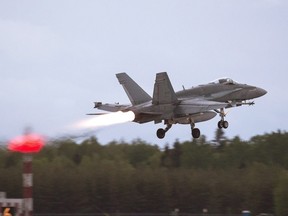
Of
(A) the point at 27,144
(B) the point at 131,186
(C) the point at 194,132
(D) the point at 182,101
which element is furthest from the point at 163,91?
(B) the point at 131,186

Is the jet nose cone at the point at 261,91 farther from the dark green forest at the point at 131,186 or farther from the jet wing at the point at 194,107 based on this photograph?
the dark green forest at the point at 131,186

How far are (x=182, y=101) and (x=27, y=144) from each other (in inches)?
411

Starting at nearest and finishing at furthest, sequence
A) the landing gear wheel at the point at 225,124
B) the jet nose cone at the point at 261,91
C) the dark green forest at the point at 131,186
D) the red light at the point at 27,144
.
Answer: the red light at the point at 27,144, the landing gear wheel at the point at 225,124, the jet nose cone at the point at 261,91, the dark green forest at the point at 131,186

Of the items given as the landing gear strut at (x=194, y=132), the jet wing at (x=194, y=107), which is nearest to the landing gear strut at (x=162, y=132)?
the landing gear strut at (x=194, y=132)

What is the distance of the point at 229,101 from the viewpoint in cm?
5762

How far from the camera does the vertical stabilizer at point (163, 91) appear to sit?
168 ft

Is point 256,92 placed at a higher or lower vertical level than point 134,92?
higher

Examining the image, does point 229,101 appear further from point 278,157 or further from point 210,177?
point 278,157

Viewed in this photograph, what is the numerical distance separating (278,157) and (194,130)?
77142 millimetres

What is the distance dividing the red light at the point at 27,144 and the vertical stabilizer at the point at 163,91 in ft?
24.6

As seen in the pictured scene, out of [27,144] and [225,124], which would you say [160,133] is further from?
[27,144]

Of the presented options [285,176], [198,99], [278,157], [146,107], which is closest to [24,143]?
[146,107]

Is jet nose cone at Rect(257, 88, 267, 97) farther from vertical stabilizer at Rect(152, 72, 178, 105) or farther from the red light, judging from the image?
the red light

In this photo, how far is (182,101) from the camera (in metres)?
54.3
